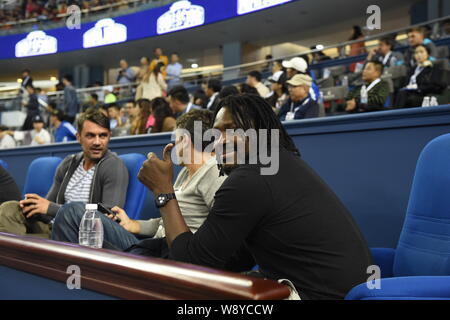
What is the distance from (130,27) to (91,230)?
Result: 12.3 meters

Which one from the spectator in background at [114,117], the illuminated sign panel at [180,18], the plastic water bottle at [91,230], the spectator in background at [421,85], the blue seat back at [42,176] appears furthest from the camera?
the illuminated sign panel at [180,18]

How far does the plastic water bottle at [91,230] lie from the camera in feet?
6.00

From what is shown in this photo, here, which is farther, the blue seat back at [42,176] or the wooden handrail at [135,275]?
the blue seat back at [42,176]

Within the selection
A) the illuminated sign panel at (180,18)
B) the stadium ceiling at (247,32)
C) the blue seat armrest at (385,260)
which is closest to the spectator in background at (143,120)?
the blue seat armrest at (385,260)

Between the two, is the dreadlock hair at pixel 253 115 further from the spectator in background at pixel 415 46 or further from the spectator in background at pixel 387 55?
the spectator in background at pixel 387 55

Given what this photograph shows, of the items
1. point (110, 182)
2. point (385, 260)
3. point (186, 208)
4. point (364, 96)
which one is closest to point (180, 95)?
point (364, 96)

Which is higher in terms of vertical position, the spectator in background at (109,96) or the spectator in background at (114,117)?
the spectator in background at (109,96)

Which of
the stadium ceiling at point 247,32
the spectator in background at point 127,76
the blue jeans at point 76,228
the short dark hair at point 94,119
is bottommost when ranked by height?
the blue jeans at point 76,228

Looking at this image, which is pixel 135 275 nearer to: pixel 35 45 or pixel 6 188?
pixel 6 188

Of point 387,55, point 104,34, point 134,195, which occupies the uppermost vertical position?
point 104,34

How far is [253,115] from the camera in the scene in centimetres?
143

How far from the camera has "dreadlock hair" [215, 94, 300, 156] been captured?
56.5 inches

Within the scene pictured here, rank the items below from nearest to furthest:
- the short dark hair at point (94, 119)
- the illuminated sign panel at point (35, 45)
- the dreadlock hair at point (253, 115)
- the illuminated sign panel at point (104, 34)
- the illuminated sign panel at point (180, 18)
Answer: the dreadlock hair at point (253, 115) < the short dark hair at point (94, 119) < the illuminated sign panel at point (180, 18) < the illuminated sign panel at point (104, 34) < the illuminated sign panel at point (35, 45)

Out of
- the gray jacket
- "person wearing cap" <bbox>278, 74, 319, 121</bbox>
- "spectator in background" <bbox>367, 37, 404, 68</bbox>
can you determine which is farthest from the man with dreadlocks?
"spectator in background" <bbox>367, 37, 404, 68</bbox>
